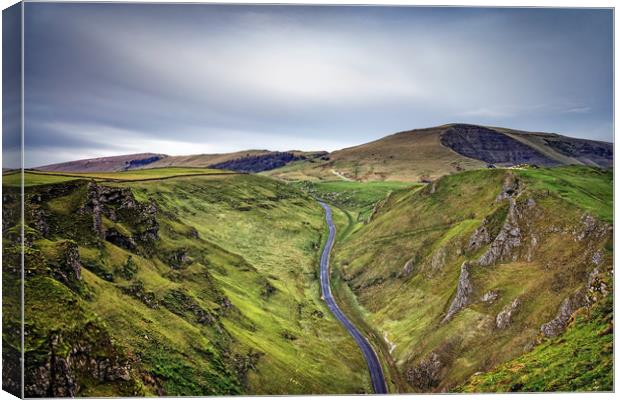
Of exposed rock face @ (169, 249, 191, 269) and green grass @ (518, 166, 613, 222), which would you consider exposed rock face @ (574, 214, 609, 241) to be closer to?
green grass @ (518, 166, 613, 222)

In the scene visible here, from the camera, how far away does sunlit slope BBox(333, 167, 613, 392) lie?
2302 cm

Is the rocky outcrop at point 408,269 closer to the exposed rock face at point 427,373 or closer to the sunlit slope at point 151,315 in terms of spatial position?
the sunlit slope at point 151,315

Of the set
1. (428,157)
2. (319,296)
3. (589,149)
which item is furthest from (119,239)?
(428,157)

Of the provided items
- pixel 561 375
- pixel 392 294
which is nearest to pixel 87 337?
pixel 561 375

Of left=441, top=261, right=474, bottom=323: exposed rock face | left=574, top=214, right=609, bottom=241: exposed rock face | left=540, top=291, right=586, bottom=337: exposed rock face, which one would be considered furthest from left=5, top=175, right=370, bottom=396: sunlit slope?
left=574, top=214, right=609, bottom=241: exposed rock face

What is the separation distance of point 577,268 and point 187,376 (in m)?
20.5

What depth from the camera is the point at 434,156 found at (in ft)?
365

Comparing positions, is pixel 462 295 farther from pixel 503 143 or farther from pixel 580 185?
pixel 503 143

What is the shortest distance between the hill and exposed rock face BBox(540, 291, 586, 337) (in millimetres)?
6471

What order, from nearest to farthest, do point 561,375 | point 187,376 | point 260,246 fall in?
point 561,375
point 187,376
point 260,246

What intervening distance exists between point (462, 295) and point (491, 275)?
2353mm

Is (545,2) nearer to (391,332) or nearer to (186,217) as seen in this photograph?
(391,332)

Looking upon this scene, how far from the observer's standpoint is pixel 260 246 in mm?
64250

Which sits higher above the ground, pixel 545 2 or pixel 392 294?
pixel 545 2
